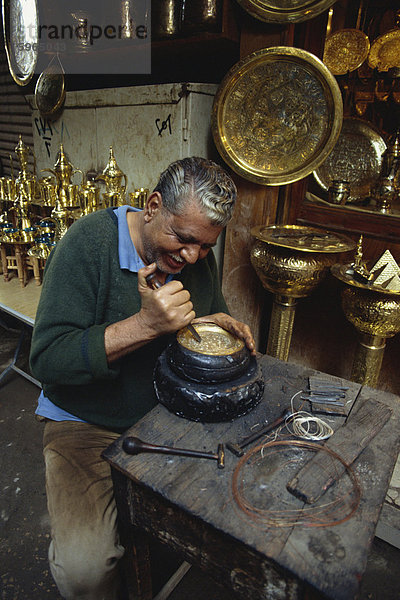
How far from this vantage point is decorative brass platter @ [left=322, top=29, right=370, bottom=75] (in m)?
3.76

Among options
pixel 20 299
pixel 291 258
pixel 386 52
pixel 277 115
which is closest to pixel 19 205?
pixel 20 299

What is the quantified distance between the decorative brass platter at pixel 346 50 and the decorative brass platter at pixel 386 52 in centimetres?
19

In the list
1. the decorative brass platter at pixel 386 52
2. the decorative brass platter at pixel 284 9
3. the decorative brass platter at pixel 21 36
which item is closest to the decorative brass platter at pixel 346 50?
the decorative brass platter at pixel 386 52

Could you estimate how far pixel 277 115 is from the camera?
290cm

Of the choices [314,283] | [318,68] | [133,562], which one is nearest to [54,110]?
[318,68]

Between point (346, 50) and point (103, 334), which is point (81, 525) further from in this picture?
point (346, 50)

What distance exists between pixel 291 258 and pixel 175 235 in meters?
1.16

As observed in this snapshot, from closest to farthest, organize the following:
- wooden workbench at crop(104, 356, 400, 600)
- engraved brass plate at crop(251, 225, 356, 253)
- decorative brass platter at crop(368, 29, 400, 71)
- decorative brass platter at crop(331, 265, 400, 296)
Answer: wooden workbench at crop(104, 356, 400, 600) → decorative brass platter at crop(331, 265, 400, 296) → engraved brass plate at crop(251, 225, 356, 253) → decorative brass platter at crop(368, 29, 400, 71)

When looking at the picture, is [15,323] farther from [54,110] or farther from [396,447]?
[396,447]

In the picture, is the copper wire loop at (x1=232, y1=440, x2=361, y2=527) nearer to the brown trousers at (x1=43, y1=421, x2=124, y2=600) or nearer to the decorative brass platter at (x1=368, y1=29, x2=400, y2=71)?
the brown trousers at (x1=43, y1=421, x2=124, y2=600)

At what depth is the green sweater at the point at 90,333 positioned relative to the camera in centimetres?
151

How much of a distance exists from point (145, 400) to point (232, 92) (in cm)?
239

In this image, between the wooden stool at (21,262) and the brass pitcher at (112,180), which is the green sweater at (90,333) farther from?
the wooden stool at (21,262)

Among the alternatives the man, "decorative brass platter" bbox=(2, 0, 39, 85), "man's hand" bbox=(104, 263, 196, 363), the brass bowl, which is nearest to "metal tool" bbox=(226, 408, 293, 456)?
the brass bowl
